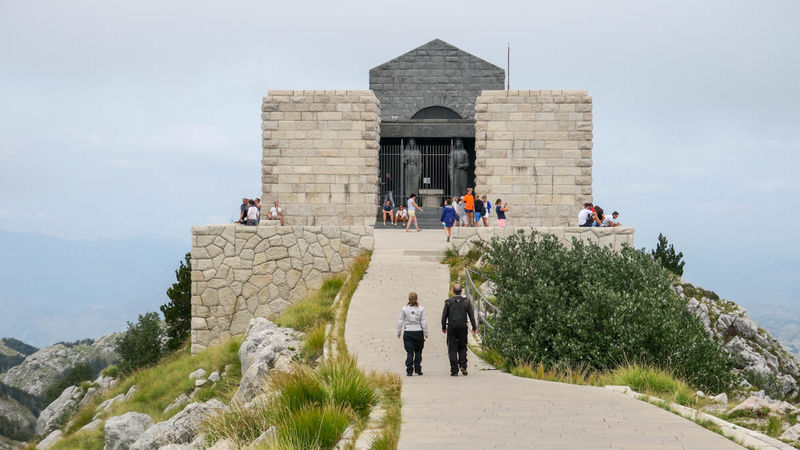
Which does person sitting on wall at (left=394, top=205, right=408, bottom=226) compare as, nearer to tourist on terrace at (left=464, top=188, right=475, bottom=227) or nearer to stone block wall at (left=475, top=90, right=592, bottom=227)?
stone block wall at (left=475, top=90, right=592, bottom=227)

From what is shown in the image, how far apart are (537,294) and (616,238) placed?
23.0 feet

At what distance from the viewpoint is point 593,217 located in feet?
67.2

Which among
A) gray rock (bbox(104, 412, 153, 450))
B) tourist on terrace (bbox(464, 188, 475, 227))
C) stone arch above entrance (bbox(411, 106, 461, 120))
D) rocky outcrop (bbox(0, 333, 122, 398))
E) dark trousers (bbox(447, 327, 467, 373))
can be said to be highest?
stone arch above entrance (bbox(411, 106, 461, 120))

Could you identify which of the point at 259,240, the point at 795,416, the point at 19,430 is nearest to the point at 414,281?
the point at 259,240

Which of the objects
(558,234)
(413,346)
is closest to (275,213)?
(558,234)

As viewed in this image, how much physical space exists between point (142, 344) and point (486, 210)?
16.0 metres

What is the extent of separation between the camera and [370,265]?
715 inches

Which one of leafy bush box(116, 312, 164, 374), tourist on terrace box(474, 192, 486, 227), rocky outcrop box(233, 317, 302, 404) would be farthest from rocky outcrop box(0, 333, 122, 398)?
rocky outcrop box(233, 317, 302, 404)

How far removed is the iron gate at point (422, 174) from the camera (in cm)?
2936

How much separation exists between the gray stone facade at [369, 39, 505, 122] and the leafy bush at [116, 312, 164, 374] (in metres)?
14.2

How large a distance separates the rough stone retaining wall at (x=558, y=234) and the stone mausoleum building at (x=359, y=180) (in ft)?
0.10

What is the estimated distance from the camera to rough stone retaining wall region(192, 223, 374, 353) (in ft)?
61.0

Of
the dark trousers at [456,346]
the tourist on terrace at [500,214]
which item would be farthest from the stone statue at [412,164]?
the dark trousers at [456,346]

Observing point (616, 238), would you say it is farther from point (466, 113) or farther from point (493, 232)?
point (466, 113)
